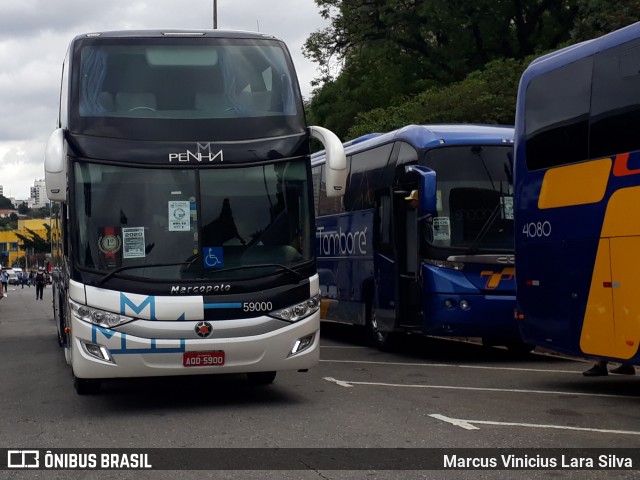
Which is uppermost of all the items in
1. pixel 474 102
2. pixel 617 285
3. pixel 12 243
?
pixel 474 102

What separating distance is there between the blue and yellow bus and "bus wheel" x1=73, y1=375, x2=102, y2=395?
5.06m

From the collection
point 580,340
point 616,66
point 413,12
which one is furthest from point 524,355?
point 413,12

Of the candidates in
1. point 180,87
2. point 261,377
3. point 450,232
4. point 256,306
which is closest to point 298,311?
point 256,306

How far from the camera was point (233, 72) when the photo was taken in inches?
447

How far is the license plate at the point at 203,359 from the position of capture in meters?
10.3

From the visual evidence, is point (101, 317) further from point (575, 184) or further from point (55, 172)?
point (575, 184)

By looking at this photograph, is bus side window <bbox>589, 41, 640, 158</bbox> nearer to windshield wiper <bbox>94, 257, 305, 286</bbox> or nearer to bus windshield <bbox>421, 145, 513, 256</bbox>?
windshield wiper <bbox>94, 257, 305, 286</bbox>

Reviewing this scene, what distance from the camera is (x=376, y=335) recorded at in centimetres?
1780

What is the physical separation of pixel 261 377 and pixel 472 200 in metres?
4.53

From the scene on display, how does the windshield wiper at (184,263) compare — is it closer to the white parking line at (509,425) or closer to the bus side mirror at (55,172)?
the bus side mirror at (55,172)

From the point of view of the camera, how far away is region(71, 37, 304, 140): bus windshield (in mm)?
10828

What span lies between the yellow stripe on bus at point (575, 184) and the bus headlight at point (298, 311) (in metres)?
2.89

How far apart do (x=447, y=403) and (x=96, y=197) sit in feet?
13.8

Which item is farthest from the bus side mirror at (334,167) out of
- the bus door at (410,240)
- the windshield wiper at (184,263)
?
the bus door at (410,240)
